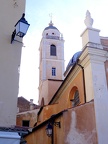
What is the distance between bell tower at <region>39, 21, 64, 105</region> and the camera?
2869cm

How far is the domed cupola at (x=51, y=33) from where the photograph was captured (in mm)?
32838

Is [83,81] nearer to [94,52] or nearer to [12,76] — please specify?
[94,52]

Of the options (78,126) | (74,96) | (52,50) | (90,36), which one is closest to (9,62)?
(78,126)

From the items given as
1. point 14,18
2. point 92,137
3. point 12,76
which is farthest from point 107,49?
point 12,76

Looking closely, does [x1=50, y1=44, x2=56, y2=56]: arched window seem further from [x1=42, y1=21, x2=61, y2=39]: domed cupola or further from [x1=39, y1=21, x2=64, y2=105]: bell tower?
[x1=42, y1=21, x2=61, y2=39]: domed cupola

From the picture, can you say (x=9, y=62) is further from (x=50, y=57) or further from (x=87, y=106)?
(x=50, y=57)

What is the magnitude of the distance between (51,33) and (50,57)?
15.2 ft

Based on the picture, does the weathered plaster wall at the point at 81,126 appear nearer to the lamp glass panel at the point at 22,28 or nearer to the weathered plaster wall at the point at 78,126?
the weathered plaster wall at the point at 78,126

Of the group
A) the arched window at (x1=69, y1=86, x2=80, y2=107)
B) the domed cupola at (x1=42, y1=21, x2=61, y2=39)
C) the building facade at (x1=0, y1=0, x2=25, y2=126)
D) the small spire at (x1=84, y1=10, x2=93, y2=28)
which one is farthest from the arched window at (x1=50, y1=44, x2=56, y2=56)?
the building facade at (x1=0, y1=0, x2=25, y2=126)

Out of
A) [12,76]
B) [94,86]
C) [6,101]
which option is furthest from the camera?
[94,86]

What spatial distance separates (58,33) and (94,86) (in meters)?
24.2

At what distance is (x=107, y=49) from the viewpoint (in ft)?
38.7

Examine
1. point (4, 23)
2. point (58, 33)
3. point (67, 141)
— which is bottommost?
point (67, 141)

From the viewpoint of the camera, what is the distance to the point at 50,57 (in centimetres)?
3064
